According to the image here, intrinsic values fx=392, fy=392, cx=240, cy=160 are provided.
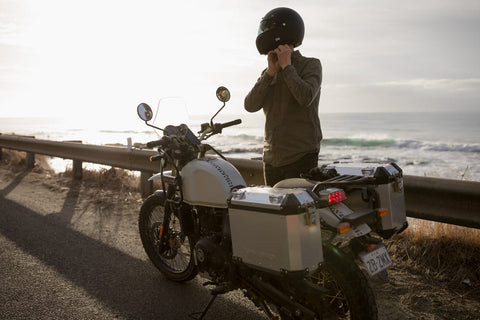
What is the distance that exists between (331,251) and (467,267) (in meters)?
2.05

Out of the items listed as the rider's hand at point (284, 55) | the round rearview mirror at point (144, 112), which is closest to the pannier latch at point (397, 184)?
the rider's hand at point (284, 55)

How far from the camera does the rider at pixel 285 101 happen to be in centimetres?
314

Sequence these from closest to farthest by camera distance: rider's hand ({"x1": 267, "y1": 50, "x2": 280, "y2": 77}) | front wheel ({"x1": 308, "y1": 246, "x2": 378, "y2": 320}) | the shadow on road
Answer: front wheel ({"x1": 308, "y1": 246, "x2": 378, "y2": 320})
rider's hand ({"x1": 267, "y1": 50, "x2": 280, "y2": 77})
the shadow on road

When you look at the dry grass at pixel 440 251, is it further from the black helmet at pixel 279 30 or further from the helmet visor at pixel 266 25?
the helmet visor at pixel 266 25

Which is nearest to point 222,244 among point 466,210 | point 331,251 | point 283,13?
point 331,251

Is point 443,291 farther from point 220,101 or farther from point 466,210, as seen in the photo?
point 220,101

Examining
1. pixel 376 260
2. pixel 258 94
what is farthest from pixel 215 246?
pixel 258 94

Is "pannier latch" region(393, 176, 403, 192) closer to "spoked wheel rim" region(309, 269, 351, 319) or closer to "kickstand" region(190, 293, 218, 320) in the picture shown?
"spoked wheel rim" region(309, 269, 351, 319)

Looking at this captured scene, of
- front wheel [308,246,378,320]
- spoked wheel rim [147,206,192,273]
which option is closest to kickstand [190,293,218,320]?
spoked wheel rim [147,206,192,273]

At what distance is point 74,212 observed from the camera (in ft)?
19.9

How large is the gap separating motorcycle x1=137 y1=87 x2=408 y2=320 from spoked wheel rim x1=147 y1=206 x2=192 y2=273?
1.07 ft

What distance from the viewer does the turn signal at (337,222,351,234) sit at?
2.27 m

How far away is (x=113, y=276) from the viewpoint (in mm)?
3826

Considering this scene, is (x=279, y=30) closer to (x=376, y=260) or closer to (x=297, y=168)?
(x=297, y=168)
